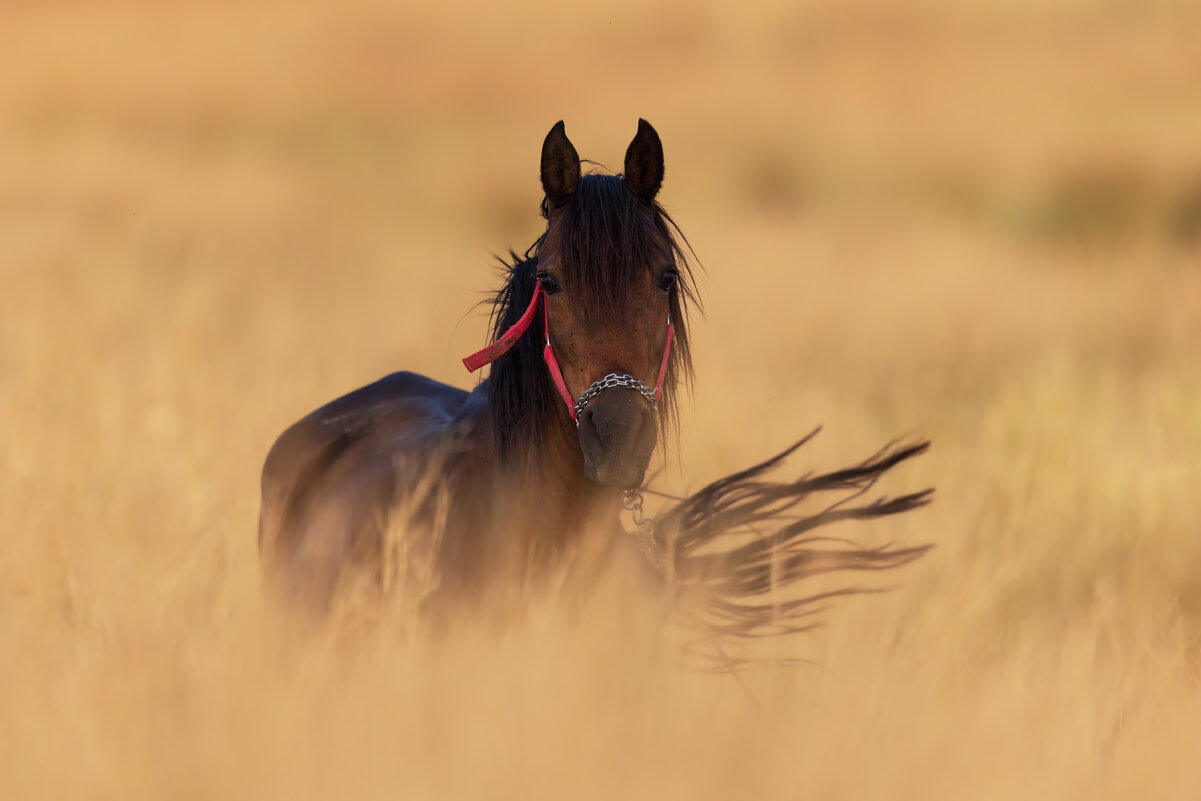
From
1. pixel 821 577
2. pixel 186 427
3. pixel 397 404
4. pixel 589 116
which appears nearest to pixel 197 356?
pixel 186 427

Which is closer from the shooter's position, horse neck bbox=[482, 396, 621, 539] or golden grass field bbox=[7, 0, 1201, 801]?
golden grass field bbox=[7, 0, 1201, 801]

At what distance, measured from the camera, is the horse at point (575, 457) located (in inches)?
109

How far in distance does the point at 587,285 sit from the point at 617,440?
41 cm

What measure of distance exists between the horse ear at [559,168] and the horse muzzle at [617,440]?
627 mm

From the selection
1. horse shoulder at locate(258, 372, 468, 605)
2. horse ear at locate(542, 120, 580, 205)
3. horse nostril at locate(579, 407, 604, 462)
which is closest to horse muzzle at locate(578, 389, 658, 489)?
horse nostril at locate(579, 407, 604, 462)

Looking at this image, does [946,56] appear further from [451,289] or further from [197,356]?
[197,356]

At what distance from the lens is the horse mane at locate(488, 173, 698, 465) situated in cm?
279

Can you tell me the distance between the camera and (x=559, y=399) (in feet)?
9.71

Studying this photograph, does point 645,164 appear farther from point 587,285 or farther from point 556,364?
point 556,364

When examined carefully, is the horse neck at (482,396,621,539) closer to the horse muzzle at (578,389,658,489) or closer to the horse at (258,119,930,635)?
the horse at (258,119,930,635)

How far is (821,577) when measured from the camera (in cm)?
399

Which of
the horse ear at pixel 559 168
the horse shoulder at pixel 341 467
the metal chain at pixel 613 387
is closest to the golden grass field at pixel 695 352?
the horse shoulder at pixel 341 467

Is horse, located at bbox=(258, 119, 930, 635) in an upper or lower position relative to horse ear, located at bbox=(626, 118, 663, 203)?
lower

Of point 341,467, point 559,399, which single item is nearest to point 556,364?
point 559,399
